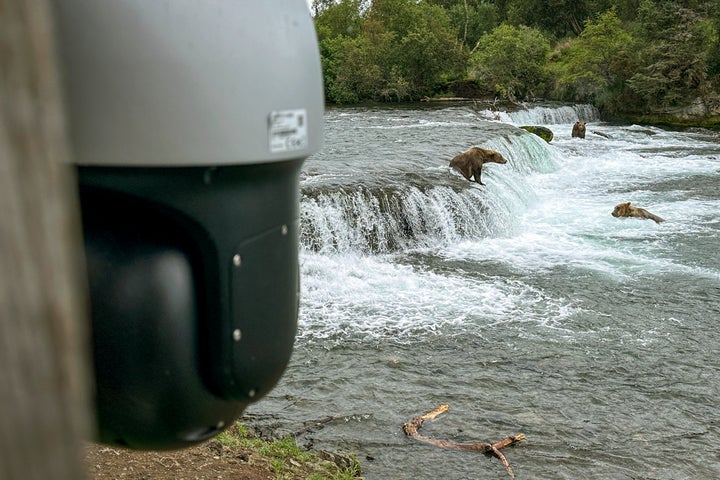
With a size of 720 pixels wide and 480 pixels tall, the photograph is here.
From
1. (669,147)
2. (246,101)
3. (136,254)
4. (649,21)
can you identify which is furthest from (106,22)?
(649,21)

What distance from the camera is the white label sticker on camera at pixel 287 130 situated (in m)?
1.20

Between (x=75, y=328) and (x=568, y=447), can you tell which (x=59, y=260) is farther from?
(x=568, y=447)

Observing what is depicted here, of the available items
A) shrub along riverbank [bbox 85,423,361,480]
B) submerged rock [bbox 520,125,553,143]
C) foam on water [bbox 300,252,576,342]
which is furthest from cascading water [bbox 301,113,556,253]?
submerged rock [bbox 520,125,553,143]

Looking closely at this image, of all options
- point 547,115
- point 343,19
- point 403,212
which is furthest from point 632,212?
point 343,19

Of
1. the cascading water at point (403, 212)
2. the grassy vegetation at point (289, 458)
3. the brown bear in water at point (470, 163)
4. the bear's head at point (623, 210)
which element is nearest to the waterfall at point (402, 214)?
the cascading water at point (403, 212)

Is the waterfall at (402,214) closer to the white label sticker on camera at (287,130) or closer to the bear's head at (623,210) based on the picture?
the bear's head at (623,210)

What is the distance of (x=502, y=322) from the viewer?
278 inches

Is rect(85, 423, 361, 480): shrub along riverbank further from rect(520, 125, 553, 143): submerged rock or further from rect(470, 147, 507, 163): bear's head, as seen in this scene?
rect(520, 125, 553, 143): submerged rock

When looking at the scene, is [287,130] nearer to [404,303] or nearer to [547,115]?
[404,303]

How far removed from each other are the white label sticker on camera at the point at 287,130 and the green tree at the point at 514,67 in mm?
29588

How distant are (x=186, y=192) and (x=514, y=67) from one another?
31.0 metres

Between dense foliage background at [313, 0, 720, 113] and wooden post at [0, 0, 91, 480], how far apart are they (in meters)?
26.8

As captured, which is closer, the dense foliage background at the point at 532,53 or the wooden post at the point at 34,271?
the wooden post at the point at 34,271

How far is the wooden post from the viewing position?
522 mm
